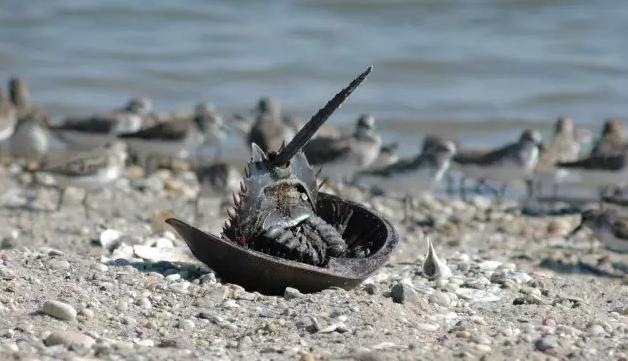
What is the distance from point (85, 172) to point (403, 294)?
18.7ft

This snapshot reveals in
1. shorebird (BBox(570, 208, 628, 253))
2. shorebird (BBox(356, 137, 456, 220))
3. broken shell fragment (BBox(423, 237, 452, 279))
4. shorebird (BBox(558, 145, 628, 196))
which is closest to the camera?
broken shell fragment (BBox(423, 237, 452, 279))

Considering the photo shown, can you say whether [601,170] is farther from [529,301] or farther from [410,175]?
[529,301]

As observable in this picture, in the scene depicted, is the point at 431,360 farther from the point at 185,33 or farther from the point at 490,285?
the point at 185,33

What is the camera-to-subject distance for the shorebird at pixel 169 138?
14945mm

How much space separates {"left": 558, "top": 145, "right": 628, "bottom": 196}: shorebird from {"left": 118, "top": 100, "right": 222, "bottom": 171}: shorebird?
14.2ft

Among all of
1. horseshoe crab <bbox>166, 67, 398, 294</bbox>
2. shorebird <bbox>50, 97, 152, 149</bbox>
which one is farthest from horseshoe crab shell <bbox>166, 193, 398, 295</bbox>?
shorebird <bbox>50, 97, 152, 149</bbox>

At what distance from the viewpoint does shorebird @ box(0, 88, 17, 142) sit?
15.6m

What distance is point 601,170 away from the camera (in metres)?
13.7

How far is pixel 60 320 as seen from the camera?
6.25 m

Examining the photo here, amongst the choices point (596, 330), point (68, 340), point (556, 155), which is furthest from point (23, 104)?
point (596, 330)

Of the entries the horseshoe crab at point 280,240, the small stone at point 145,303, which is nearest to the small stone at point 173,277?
the horseshoe crab at point 280,240

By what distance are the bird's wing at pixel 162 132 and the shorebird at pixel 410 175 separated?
2.96 metres

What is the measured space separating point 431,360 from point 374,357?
0.27m

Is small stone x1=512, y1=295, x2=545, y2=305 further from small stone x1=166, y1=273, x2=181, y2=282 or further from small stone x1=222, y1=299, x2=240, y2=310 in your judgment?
small stone x1=166, y1=273, x2=181, y2=282
